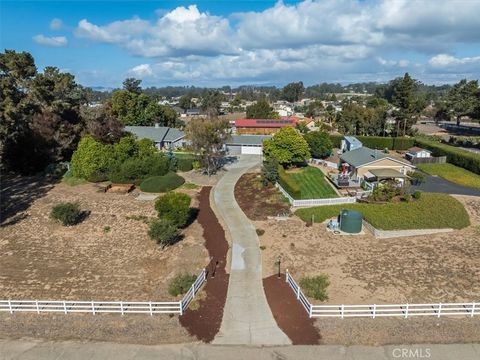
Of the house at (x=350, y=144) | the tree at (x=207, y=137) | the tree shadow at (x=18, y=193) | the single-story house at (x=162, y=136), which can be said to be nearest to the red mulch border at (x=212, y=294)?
the tree at (x=207, y=137)

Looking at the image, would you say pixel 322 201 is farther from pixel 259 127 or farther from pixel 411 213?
pixel 259 127

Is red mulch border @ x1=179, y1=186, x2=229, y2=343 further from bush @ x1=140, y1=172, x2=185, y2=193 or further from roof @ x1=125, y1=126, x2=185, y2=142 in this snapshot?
roof @ x1=125, y1=126, x2=185, y2=142

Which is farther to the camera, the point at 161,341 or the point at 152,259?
the point at 152,259

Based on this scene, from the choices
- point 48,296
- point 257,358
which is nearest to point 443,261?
point 257,358

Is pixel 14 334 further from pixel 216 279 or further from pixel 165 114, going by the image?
pixel 165 114

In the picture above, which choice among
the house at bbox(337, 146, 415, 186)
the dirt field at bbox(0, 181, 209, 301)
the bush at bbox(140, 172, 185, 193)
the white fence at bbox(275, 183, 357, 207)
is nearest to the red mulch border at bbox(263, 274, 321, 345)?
the dirt field at bbox(0, 181, 209, 301)

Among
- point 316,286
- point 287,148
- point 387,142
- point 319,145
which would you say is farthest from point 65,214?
point 387,142
